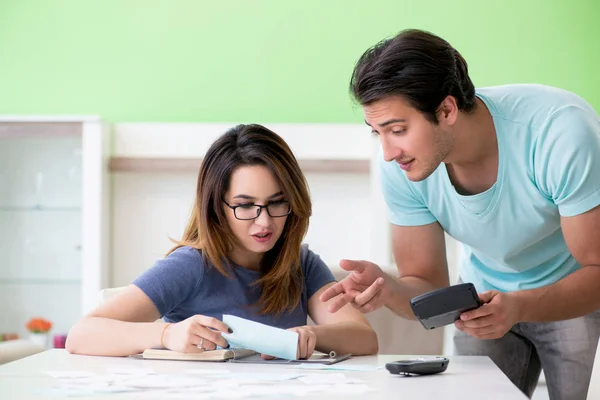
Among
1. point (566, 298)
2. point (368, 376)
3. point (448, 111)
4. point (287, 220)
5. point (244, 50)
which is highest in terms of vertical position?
point (244, 50)

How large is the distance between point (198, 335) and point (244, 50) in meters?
2.65

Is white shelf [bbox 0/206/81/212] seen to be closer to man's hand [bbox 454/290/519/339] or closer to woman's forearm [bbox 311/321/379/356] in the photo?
woman's forearm [bbox 311/321/379/356]


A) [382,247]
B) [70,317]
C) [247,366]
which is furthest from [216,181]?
[70,317]

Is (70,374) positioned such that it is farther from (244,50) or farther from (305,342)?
(244,50)

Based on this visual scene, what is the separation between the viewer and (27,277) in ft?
12.9

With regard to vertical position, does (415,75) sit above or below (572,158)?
above

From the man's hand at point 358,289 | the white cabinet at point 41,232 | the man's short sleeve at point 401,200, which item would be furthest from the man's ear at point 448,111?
the white cabinet at point 41,232

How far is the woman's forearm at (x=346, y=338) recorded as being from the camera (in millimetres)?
1710

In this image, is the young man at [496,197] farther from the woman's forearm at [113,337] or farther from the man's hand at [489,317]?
the woman's forearm at [113,337]

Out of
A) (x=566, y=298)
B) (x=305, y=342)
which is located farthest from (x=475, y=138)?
(x=305, y=342)

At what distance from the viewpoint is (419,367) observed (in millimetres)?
1435

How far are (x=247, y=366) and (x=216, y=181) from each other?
0.51 metres

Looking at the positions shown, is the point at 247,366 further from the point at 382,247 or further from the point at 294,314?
the point at 382,247

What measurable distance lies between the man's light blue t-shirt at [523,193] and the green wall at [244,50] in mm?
1995
